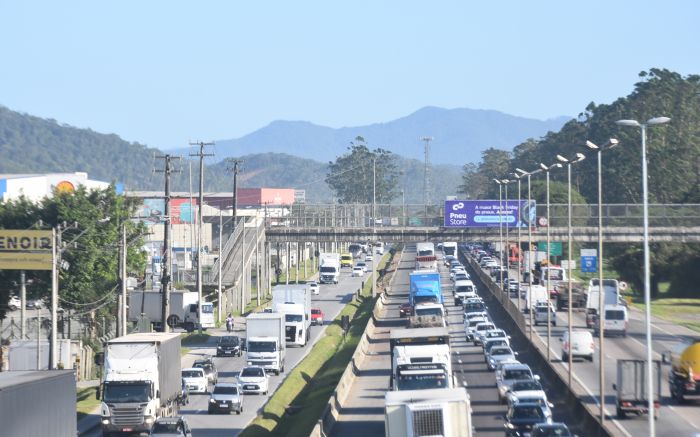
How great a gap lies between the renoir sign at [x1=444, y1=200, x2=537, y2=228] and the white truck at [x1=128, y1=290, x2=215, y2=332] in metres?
20.3

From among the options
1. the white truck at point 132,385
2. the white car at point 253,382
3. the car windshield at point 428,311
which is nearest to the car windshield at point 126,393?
the white truck at point 132,385

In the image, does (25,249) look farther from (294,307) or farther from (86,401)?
(294,307)

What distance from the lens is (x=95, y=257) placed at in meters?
76.8

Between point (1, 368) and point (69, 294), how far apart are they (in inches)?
471

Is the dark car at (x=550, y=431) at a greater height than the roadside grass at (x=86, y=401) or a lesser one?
greater

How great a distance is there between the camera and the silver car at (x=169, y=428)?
3897 cm

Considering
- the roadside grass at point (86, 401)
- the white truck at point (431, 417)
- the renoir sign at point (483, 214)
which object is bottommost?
the roadside grass at point (86, 401)

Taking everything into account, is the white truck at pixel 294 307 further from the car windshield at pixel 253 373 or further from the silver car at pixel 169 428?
the silver car at pixel 169 428

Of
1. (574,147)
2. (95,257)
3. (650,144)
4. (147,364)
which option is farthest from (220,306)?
(574,147)

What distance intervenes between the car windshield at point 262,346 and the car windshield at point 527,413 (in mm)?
27880

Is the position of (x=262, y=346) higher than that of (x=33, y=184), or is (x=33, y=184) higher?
A: (x=33, y=184)

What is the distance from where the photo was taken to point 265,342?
213 feet

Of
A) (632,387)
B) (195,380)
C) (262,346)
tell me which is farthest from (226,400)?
(632,387)

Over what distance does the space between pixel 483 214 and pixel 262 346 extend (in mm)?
38240
